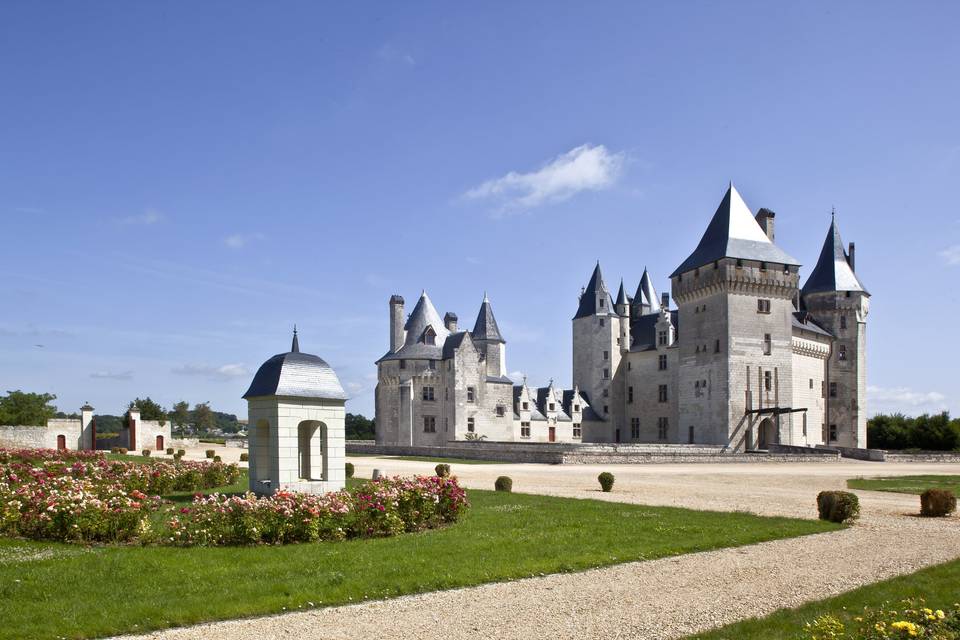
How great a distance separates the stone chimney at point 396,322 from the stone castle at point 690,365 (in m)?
0.10

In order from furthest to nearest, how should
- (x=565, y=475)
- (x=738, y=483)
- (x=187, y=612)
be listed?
(x=565, y=475) → (x=738, y=483) → (x=187, y=612)

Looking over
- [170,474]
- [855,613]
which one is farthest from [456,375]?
[855,613]

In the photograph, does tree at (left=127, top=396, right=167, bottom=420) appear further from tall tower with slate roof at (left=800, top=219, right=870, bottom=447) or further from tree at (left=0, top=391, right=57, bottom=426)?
tall tower with slate roof at (left=800, top=219, right=870, bottom=447)

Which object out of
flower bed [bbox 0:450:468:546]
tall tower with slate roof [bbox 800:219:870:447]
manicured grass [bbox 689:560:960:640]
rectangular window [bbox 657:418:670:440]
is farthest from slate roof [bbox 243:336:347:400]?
tall tower with slate roof [bbox 800:219:870:447]

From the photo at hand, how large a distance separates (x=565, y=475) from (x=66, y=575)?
20.6 m

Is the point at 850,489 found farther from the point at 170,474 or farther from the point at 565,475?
the point at 170,474

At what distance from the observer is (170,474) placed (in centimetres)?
1950

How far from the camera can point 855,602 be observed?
8.43 m

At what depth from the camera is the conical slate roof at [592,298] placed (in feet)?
206

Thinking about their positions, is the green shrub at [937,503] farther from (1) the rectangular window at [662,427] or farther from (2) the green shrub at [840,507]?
(1) the rectangular window at [662,427]

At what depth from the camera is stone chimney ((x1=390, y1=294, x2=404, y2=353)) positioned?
→ 57.0 metres

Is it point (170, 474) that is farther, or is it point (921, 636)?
point (170, 474)

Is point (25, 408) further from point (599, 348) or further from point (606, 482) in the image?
point (606, 482)

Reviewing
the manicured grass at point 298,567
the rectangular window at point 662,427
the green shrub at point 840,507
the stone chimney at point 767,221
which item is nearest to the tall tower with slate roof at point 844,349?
the stone chimney at point 767,221
